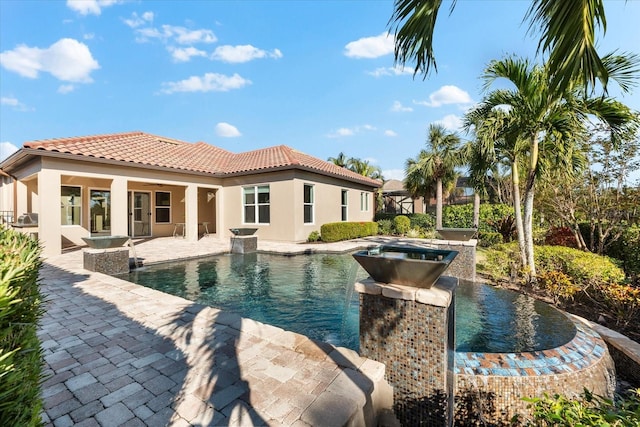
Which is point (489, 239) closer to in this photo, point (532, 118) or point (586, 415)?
point (532, 118)

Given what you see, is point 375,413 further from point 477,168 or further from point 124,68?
point 124,68

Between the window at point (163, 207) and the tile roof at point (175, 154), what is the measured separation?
266 centimetres

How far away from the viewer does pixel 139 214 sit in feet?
49.9

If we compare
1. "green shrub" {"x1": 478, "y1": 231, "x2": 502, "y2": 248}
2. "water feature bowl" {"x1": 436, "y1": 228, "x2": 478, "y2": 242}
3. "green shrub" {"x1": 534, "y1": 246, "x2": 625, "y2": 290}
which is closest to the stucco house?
"water feature bowl" {"x1": 436, "y1": 228, "x2": 478, "y2": 242}

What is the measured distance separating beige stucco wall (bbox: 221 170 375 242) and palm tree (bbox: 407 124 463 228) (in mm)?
5982

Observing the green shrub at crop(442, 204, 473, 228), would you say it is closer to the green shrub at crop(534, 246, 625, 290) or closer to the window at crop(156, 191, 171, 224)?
the green shrub at crop(534, 246, 625, 290)

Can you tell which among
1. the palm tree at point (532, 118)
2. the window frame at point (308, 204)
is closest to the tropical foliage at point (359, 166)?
the window frame at point (308, 204)

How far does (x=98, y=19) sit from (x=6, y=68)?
644cm

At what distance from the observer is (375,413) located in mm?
2406

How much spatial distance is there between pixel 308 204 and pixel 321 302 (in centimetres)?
920

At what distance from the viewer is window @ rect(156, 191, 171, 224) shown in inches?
623

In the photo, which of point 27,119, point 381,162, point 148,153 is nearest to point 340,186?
point 148,153

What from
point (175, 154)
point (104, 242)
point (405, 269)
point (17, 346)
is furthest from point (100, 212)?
point (405, 269)

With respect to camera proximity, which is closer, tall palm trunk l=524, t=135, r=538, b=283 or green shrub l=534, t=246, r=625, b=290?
green shrub l=534, t=246, r=625, b=290
